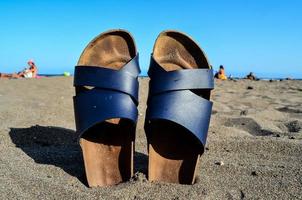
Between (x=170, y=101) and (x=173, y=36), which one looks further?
(x=173, y=36)

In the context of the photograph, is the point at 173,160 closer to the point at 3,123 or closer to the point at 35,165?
the point at 35,165

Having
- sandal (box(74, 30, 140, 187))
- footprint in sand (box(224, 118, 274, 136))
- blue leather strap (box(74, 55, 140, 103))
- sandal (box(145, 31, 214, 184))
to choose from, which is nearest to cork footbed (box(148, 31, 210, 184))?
sandal (box(145, 31, 214, 184))

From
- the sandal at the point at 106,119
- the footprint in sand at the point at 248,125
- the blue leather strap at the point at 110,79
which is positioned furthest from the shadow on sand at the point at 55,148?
the footprint in sand at the point at 248,125

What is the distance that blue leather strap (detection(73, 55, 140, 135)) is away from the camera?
2.19 m

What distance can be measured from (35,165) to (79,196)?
A: 0.53 metres

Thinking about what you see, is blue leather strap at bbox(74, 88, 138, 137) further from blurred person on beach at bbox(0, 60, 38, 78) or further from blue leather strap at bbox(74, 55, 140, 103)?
blurred person on beach at bbox(0, 60, 38, 78)

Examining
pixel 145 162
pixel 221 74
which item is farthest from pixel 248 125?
pixel 221 74

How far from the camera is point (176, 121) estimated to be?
216 centimetres

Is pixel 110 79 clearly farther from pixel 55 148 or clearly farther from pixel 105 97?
pixel 55 148

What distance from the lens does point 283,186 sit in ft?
6.75

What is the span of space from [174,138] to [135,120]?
0.83 ft

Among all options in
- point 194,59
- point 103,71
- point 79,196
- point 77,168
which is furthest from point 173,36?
point 79,196

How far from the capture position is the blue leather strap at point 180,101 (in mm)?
2174

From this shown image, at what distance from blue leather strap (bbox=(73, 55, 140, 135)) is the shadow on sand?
17 cm
